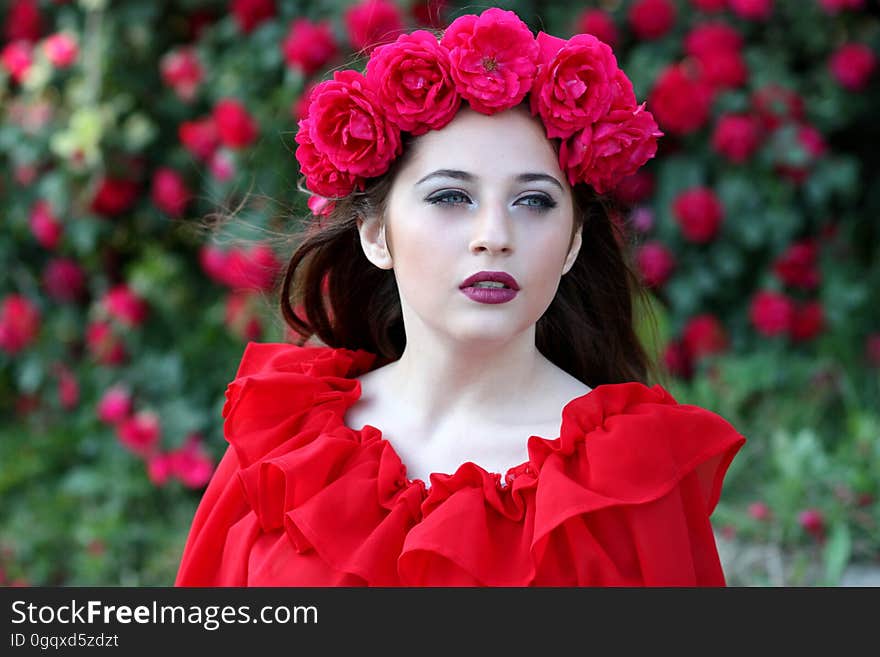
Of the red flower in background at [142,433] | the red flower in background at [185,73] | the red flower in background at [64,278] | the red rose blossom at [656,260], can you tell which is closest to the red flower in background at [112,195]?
the red flower in background at [64,278]

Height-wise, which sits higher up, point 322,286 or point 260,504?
point 322,286

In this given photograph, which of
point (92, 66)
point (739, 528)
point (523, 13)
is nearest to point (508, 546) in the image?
point (739, 528)

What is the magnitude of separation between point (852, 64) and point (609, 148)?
7.03 feet

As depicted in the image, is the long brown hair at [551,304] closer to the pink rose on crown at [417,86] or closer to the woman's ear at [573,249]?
the woman's ear at [573,249]

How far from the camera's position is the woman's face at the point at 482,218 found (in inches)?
62.8

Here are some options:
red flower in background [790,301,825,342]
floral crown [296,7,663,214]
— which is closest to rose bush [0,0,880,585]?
red flower in background [790,301,825,342]

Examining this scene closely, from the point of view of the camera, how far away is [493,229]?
61.9 inches

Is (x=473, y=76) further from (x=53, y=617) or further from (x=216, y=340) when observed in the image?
(x=216, y=340)

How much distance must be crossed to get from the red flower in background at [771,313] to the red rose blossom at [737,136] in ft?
1.47

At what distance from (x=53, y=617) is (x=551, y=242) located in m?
0.93

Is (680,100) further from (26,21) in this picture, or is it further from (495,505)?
(26,21)

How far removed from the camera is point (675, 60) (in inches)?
142

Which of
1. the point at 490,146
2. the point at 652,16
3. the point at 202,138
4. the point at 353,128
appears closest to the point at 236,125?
the point at 202,138

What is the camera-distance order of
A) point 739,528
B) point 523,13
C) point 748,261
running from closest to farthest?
point 739,528 < point 523,13 < point 748,261
